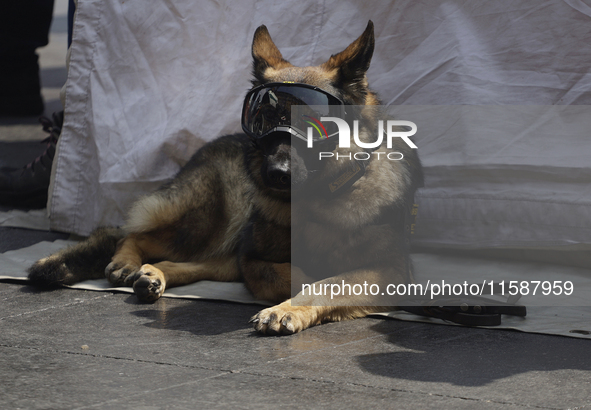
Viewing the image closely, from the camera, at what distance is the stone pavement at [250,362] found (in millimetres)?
1831

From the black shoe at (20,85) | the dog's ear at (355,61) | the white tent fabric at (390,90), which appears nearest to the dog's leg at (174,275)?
the white tent fabric at (390,90)

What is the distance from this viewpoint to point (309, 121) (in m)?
2.74

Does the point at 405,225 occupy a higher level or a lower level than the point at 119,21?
lower

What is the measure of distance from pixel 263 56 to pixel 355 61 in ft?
1.74

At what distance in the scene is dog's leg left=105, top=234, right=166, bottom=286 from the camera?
10.9ft

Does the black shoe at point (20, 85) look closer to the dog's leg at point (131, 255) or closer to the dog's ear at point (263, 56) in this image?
the dog's leg at point (131, 255)

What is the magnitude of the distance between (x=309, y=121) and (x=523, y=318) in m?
1.34

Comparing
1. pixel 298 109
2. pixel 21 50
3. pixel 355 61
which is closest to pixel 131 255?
pixel 298 109

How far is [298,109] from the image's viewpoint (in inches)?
107

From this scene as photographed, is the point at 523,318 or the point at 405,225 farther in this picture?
the point at 405,225

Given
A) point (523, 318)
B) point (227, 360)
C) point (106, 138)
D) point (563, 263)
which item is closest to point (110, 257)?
point (106, 138)

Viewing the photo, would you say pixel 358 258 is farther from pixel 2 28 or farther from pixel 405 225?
pixel 2 28

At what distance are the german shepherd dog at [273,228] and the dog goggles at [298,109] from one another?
0.12 ft

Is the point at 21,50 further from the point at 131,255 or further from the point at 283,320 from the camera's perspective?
the point at 283,320
